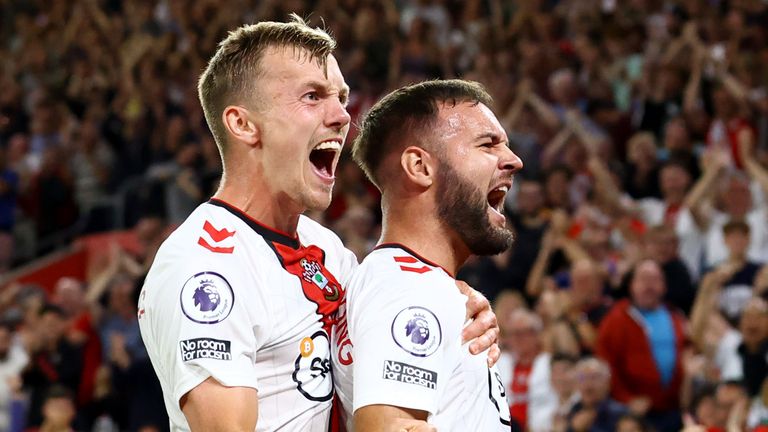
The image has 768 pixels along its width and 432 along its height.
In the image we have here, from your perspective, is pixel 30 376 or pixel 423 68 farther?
pixel 423 68

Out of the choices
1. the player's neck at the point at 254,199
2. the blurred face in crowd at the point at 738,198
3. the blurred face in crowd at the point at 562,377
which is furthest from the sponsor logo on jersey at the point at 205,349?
the blurred face in crowd at the point at 738,198

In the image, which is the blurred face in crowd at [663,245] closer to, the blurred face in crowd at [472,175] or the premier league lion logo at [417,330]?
the blurred face in crowd at [472,175]

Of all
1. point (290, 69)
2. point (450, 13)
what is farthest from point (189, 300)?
point (450, 13)

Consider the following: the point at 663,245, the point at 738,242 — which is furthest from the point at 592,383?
the point at 738,242

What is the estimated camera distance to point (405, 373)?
10.9 ft

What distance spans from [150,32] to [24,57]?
1.68 meters

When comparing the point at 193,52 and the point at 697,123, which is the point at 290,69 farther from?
the point at 193,52

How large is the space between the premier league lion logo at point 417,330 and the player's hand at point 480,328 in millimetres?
242

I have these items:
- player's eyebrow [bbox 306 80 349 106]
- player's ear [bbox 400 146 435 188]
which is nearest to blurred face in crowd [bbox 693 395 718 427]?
player's ear [bbox 400 146 435 188]

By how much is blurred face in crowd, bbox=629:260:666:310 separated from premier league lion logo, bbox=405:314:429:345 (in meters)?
5.11

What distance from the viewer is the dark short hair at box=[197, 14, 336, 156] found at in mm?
3611

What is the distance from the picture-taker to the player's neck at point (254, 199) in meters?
3.62

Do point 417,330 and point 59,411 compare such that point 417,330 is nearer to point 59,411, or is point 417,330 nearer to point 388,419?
point 388,419

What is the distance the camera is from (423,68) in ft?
39.6
